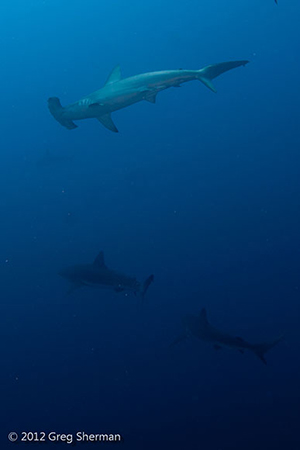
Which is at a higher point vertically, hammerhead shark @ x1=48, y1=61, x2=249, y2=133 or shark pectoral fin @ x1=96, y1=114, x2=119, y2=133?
hammerhead shark @ x1=48, y1=61, x2=249, y2=133

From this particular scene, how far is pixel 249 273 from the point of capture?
18.4 meters

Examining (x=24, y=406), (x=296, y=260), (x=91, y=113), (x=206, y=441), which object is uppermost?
(x=91, y=113)


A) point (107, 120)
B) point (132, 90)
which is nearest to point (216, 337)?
point (107, 120)

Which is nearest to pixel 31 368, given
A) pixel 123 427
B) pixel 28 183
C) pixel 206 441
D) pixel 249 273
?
pixel 123 427

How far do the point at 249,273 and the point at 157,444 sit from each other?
10450mm

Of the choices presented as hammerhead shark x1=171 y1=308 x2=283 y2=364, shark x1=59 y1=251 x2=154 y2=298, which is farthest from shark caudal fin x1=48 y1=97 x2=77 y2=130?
hammerhead shark x1=171 y1=308 x2=283 y2=364

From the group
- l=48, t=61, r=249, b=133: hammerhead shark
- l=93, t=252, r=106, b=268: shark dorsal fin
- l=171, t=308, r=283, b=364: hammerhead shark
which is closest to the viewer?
l=48, t=61, r=249, b=133: hammerhead shark

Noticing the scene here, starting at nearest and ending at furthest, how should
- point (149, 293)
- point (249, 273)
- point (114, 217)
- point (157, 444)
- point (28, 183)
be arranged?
point (157, 444), point (149, 293), point (249, 273), point (114, 217), point (28, 183)

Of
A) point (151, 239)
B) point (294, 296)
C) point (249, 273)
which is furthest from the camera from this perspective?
point (151, 239)

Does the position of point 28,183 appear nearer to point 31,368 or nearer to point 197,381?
point 31,368

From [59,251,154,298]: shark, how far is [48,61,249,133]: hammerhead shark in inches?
125

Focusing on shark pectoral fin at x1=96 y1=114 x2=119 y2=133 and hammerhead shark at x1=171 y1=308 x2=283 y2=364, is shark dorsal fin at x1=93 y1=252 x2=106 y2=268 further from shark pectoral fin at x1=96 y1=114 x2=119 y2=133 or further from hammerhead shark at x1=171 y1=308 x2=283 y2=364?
shark pectoral fin at x1=96 y1=114 x2=119 y2=133

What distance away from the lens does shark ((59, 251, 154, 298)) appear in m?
7.79

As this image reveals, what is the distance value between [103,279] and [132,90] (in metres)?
3.93
